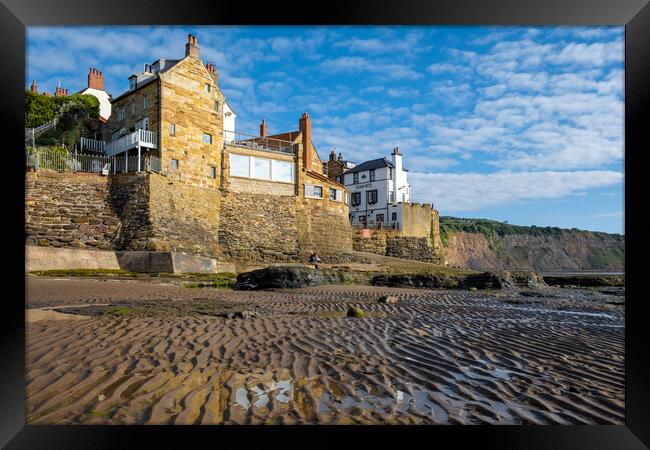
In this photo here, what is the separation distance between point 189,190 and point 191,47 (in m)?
12.3

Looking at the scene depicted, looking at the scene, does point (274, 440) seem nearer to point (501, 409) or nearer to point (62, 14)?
point (501, 409)

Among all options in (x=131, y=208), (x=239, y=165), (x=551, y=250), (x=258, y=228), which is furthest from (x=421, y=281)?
(x=551, y=250)

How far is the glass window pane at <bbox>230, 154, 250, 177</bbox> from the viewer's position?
3753cm

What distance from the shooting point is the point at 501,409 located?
13.5 ft

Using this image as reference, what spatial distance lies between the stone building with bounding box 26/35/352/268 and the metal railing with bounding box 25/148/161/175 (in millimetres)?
167

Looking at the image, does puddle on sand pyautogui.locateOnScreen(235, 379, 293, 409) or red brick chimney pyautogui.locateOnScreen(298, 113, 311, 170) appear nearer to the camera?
puddle on sand pyautogui.locateOnScreen(235, 379, 293, 409)

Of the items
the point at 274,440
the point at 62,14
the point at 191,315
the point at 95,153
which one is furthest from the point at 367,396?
the point at 95,153

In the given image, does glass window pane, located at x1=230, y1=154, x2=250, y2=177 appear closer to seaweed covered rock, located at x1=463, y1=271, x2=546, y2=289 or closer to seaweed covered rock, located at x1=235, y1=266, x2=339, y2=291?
seaweed covered rock, located at x1=235, y1=266, x2=339, y2=291

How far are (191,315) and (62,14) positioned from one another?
7.10 m

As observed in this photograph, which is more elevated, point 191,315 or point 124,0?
point 124,0

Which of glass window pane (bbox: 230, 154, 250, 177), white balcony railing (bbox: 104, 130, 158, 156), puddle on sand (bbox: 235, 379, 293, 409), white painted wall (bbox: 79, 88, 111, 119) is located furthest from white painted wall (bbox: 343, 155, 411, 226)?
puddle on sand (bbox: 235, 379, 293, 409)

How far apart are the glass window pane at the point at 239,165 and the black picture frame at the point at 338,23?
3467cm
